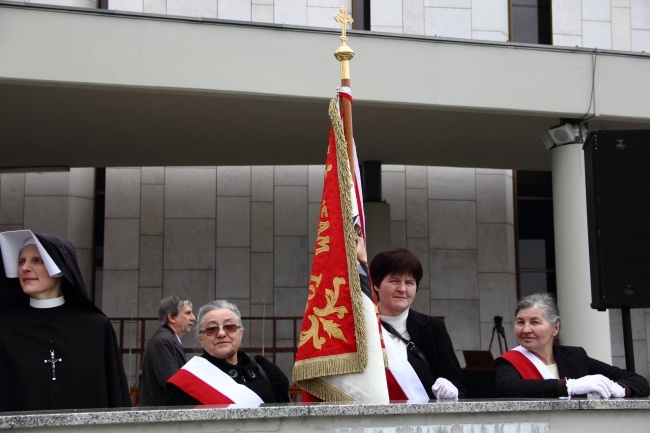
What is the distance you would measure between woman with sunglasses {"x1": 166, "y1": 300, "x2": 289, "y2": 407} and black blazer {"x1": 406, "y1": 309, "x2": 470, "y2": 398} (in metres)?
0.77

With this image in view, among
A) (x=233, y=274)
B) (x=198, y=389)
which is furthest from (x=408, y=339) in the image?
(x=233, y=274)

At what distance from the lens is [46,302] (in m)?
4.94

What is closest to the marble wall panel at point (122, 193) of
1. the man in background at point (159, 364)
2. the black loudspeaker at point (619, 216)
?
the man in background at point (159, 364)

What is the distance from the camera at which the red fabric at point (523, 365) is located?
5.31 meters

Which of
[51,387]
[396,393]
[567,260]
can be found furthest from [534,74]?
[51,387]

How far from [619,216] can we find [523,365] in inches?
38.5

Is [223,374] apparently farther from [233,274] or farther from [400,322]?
[233,274]

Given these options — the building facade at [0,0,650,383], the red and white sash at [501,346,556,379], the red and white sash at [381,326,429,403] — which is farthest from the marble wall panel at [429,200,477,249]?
the red and white sash at [381,326,429,403]

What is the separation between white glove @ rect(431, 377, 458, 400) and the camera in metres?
4.86

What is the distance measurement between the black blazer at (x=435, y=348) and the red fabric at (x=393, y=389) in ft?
0.44

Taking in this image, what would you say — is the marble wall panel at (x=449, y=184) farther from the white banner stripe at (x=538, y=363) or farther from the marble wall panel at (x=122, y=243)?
the white banner stripe at (x=538, y=363)

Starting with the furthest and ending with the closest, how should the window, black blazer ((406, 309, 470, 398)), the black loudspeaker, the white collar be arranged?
the window < black blazer ((406, 309, 470, 398)) < the black loudspeaker < the white collar

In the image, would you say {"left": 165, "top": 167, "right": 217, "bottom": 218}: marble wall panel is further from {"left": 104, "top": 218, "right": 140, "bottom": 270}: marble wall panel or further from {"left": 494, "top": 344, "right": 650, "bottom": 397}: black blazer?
{"left": 494, "top": 344, "right": 650, "bottom": 397}: black blazer

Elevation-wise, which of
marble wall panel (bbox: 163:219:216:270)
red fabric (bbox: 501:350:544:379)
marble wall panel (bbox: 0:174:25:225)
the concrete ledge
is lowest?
the concrete ledge
